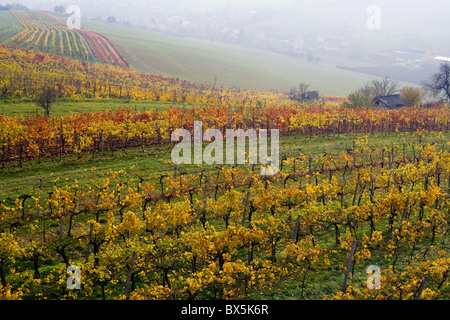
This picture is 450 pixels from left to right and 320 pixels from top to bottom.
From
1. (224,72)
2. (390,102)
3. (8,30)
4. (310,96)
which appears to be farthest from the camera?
(224,72)

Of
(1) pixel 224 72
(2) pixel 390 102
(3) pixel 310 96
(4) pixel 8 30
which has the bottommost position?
(2) pixel 390 102

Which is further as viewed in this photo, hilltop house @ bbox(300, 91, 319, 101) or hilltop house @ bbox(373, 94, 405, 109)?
hilltop house @ bbox(300, 91, 319, 101)

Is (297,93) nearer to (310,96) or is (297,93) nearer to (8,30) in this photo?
(310,96)

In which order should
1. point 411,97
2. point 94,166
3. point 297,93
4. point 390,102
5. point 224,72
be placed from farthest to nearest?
point 224,72, point 297,93, point 411,97, point 390,102, point 94,166

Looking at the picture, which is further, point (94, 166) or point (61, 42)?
point (61, 42)

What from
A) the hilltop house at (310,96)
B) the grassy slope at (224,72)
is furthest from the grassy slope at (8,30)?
the hilltop house at (310,96)

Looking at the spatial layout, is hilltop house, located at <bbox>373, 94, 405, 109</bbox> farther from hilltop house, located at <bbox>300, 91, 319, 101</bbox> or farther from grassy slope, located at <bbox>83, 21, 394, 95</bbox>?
grassy slope, located at <bbox>83, 21, 394, 95</bbox>

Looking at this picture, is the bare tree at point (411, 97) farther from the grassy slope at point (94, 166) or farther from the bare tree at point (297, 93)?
the grassy slope at point (94, 166)

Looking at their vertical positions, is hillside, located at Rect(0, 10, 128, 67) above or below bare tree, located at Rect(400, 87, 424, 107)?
above

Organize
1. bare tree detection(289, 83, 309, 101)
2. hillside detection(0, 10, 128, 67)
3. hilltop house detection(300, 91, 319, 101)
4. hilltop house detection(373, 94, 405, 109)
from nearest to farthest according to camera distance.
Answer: hilltop house detection(373, 94, 405, 109), hilltop house detection(300, 91, 319, 101), bare tree detection(289, 83, 309, 101), hillside detection(0, 10, 128, 67)

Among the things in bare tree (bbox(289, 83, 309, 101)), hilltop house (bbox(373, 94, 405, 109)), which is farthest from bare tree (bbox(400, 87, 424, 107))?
bare tree (bbox(289, 83, 309, 101))

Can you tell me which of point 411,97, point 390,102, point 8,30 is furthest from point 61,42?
point 411,97

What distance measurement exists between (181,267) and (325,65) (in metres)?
171
